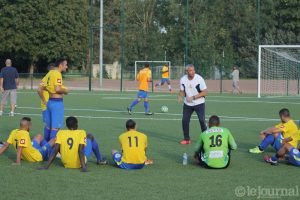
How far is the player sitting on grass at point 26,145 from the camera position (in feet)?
34.5

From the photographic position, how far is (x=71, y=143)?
9.96 m

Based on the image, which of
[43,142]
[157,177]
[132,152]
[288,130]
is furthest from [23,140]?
[288,130]

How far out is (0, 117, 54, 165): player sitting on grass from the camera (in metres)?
10.5

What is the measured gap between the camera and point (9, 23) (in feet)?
185

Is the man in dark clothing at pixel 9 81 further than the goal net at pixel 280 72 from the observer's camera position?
No

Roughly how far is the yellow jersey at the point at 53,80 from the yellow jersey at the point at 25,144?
3.74 ft

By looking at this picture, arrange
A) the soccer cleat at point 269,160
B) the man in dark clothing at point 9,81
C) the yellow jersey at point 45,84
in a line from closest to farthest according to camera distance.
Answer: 1. the soccer cleat at point 269,160
2. the yellow jersey at point 45,84
3. the man in dark clothing at point 9,81

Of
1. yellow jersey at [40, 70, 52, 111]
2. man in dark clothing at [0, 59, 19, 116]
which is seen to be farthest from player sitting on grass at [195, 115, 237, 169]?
man in dark clothing at [0, 59, 19, 116]

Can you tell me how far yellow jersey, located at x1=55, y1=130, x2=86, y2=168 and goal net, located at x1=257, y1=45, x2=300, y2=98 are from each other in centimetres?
2739

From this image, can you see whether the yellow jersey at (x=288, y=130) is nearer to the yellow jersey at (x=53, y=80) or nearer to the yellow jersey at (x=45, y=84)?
the yellow jersey at (x=53, y=80)

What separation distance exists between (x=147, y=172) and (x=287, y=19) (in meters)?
52.1

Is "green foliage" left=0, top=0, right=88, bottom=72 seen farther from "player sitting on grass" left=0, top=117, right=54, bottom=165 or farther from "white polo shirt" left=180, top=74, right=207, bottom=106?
"player sitting on grass" left=0, top=117, right=54, bottom=165

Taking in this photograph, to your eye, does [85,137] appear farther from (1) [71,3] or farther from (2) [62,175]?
(1) [71,3]

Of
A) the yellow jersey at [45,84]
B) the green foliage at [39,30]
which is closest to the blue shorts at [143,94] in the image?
the yellow jersey at [45,84]
